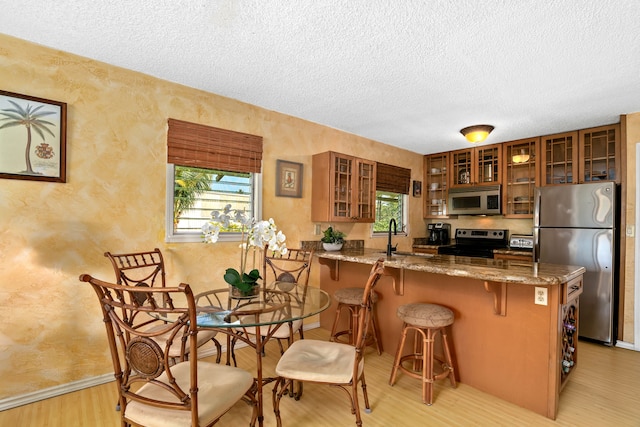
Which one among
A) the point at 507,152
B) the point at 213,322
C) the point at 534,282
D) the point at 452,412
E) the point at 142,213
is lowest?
the point at 452,412

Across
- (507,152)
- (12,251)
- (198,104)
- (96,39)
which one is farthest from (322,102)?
(507,152)

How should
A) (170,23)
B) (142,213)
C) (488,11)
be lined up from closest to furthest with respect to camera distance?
(488,11)
(170,23)
(142,213)

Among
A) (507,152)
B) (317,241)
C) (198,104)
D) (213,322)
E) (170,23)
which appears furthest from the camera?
(507,152)

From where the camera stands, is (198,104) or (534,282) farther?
(198,104)

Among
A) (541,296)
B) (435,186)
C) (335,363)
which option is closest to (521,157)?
(435,186)

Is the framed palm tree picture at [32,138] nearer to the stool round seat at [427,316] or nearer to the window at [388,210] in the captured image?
the stool round seat at [427,316]

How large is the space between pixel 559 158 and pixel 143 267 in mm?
4865

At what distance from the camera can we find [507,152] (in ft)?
14.5

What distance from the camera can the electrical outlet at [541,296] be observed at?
2061 millimetres

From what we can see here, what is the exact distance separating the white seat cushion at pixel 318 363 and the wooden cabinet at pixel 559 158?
372 centimetres

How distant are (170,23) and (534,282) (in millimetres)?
2661

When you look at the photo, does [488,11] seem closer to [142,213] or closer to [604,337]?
[142,213]

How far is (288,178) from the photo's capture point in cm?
348

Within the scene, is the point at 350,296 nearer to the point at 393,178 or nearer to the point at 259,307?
the point at 259,307
